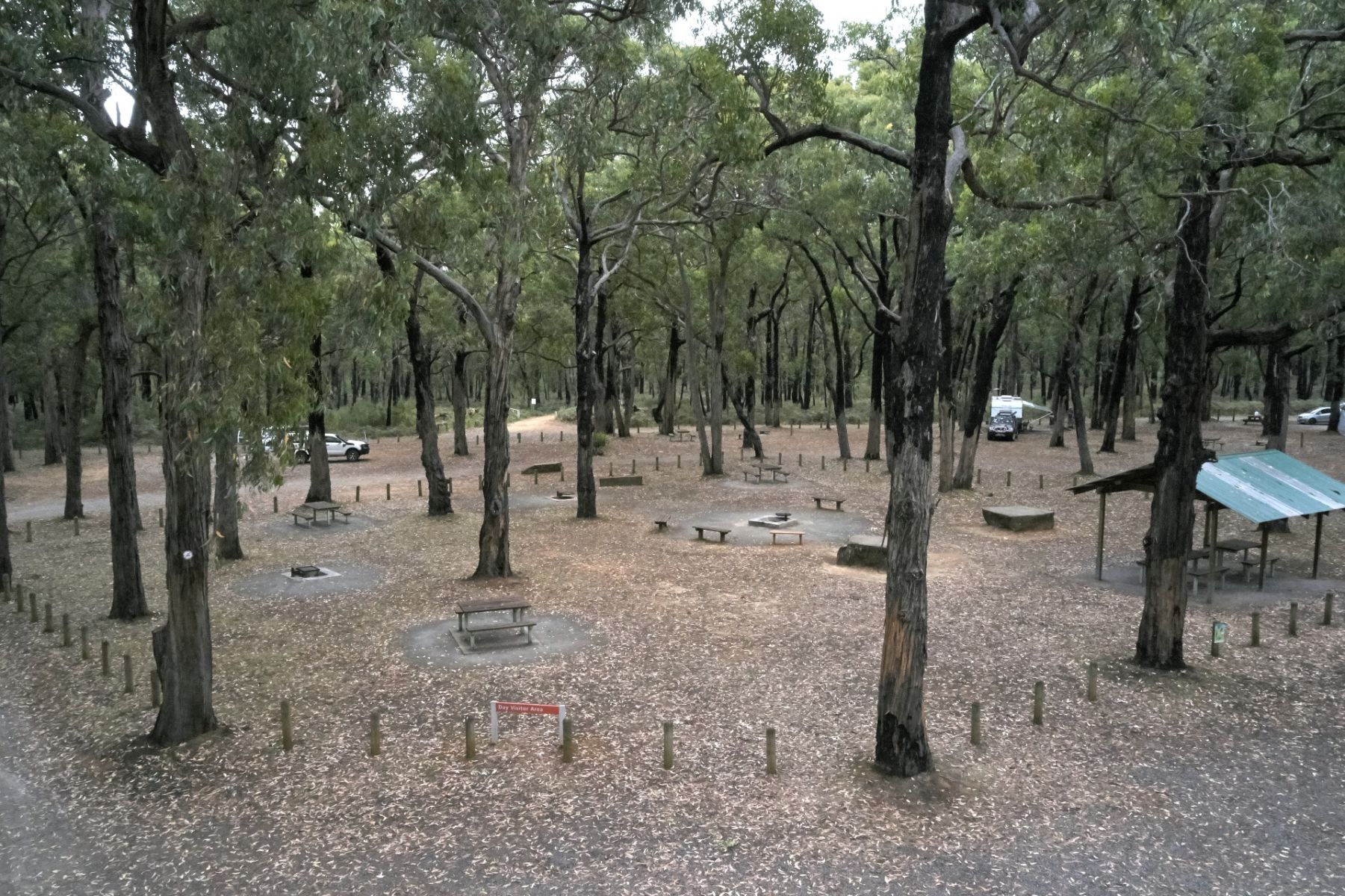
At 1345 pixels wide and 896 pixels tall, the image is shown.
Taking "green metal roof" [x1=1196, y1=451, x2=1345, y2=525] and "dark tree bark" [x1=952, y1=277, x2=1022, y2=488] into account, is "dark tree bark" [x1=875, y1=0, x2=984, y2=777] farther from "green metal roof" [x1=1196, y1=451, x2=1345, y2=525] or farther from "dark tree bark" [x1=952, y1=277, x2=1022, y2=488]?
"dark tree bark" [x1=952, y1=277, x2=1022, y2=488]

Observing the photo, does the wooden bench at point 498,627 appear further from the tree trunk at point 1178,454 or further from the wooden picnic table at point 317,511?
the wooden picnic table at point 317,511

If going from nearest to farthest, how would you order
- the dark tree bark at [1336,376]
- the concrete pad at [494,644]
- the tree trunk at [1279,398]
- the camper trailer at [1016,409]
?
the concrete pad at [494,644], the tree trunk at [1279,398], the dark tree bark at [1336,376], the camper trailer at [1016,409]

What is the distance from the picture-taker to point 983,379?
84.0ft

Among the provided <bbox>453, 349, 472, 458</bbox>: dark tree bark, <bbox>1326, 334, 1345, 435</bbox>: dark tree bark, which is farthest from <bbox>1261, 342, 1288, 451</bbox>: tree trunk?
<bbox>453, 349, 472, 458</bbox>: dark tree bark

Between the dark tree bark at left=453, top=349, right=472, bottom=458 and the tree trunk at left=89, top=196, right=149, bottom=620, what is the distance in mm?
18197

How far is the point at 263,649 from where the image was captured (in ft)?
42.1

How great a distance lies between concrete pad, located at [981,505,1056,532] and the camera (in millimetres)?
21172

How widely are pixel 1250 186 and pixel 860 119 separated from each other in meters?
10.2

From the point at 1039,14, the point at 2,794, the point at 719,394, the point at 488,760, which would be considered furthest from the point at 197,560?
the point at 719,394

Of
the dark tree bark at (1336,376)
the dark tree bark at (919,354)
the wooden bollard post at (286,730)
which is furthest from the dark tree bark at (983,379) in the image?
the wooden bollard post at (286,730)

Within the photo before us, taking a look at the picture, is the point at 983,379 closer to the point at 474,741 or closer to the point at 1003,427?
the point at 1003,427

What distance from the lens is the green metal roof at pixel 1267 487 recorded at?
14086 mm

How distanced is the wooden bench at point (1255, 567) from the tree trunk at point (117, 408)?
64.2ft

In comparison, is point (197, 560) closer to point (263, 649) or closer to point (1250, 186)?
point (263, 649)
